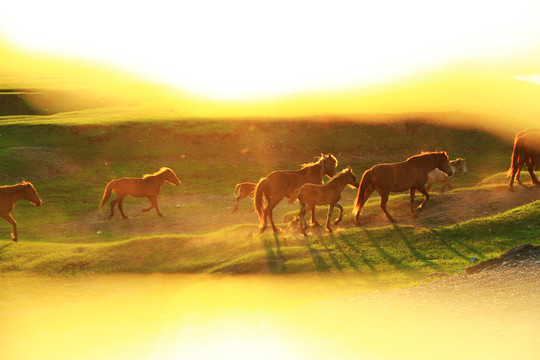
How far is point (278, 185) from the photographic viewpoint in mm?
21672

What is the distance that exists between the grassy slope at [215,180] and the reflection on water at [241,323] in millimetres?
1606

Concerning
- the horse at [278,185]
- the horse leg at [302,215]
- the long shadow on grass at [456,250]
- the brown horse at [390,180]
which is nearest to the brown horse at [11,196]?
the horse at [278,185]

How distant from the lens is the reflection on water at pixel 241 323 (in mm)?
10820

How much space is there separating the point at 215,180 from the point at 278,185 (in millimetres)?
16735

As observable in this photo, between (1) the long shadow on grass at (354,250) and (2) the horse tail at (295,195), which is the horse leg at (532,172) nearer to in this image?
(1) the long shadow on grass at (354,250)

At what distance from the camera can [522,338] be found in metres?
10.3

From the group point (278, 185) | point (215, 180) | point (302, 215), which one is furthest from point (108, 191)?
point (302, 215)

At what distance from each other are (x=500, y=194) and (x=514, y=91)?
386ft

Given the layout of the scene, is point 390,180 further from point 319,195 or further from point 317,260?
point 317,260

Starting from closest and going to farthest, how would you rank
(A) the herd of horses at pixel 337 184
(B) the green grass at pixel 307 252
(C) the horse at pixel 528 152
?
1. (B) the green grass at pixel 307 252
2. (A) the herd of horses at pixel 337 184
3. (C) the horse at pixel 528 152

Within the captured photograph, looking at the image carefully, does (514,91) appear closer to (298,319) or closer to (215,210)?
(215,210)

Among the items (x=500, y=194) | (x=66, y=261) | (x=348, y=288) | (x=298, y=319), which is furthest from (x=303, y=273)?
(x=500, y=194)

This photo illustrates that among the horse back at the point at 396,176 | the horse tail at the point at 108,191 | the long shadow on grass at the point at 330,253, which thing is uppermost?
the horse back at the point at 396,176

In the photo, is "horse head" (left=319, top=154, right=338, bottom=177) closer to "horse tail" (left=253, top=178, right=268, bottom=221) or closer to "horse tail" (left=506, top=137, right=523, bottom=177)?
"horse tail" (left=253, top=178, right=268, bottom=221)
